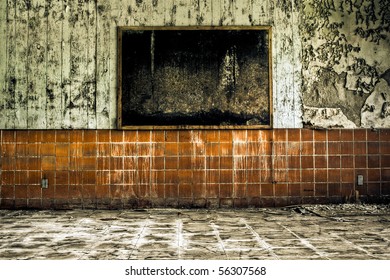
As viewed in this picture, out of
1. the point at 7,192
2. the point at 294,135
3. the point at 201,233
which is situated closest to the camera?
the point at 201,233

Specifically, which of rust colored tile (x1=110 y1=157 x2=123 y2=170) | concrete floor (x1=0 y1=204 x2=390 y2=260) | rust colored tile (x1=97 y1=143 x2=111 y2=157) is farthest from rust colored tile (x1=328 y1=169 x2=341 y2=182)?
rust colored tile (x1=97 y1=143 x2=111 y2=157)

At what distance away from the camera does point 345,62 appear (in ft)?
19.9

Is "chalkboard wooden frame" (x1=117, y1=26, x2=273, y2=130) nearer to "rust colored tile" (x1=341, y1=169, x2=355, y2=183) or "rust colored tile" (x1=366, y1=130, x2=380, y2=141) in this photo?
"rust colored tile" (x1=341, y1=169, x2=355, y2=183)

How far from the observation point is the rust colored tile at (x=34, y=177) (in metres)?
5.95

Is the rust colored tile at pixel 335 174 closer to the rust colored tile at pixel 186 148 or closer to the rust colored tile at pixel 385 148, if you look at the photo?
the rust colored tile at pixel 385 148

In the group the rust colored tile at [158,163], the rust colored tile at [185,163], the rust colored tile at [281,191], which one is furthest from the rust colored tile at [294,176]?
the rust colored tile at [158,163]

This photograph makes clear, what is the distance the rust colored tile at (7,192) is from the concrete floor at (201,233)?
0.78 feet

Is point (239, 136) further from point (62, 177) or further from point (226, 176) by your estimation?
point (62, 177)

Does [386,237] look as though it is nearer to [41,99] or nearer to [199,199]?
[199,199]

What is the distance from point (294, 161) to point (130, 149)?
2307 millimetres

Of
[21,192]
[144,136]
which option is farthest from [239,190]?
[21,192]

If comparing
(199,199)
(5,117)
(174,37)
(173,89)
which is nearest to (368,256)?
(199,199)

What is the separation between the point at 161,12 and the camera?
19.7ft

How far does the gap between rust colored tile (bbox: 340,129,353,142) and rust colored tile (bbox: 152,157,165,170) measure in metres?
2.55
